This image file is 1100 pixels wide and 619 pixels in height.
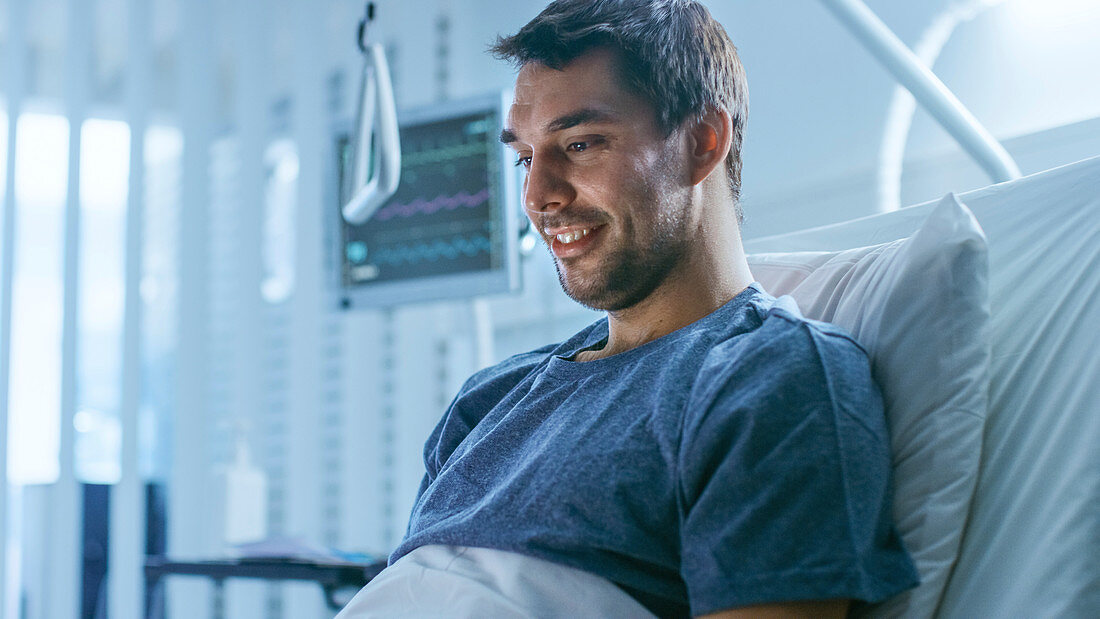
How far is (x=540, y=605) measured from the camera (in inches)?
29.4

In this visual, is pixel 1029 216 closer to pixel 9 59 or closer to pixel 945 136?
pixel 945 136

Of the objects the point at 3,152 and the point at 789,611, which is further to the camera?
the point at 3,152

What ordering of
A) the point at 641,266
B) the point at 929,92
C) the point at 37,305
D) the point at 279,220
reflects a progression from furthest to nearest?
the point at 279,220 < the point at 37,305 < the point at 929,92 < the point at 641,266

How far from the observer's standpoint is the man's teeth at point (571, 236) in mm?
962

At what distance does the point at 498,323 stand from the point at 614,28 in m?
1.43

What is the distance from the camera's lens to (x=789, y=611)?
0.64 m

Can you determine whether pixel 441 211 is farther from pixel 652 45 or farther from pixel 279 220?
pixel 652 45

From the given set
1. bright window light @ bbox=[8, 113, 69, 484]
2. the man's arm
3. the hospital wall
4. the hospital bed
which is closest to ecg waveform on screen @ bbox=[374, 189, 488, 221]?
the hospital wall

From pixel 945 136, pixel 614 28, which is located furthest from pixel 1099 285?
pixel 945 136

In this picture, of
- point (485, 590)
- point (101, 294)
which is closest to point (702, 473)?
point (485, 590)

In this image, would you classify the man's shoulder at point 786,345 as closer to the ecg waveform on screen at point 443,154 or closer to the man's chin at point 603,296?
the man's chin at point 603,296

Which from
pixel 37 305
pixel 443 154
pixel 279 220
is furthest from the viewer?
pixel 279 220

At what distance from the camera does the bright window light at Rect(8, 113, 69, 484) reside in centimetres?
249

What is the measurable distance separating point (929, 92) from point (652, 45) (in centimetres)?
38
